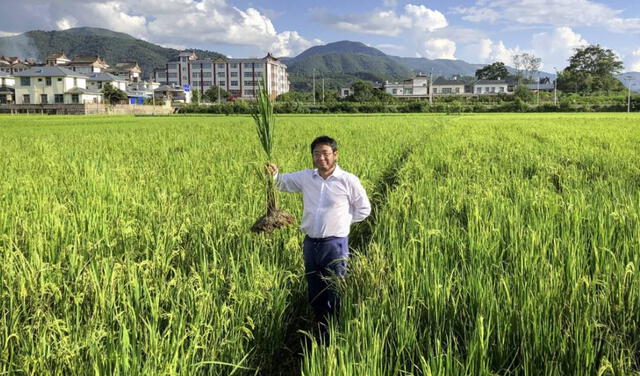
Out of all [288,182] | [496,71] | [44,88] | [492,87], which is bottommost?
[288,182]

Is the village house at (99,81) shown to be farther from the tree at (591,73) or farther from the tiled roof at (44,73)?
the tree at (591,73)

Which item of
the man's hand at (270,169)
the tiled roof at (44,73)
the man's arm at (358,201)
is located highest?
the tiled roof at (44,73)

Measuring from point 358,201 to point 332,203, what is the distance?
0.57ft

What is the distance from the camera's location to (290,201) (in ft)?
14.9

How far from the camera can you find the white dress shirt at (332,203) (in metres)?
2.88

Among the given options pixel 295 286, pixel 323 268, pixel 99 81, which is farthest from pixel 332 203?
pixel 99 81

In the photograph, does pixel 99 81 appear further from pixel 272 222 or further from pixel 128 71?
pixel 272 222

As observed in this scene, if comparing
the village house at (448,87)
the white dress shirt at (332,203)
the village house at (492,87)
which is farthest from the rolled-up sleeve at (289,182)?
the village house at (448,87)

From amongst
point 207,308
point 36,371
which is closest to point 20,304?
point 36,371

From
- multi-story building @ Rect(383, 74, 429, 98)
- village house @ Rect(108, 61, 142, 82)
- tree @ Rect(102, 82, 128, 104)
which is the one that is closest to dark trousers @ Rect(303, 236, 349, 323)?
tree @ Rect(102, 82, 128, 104)

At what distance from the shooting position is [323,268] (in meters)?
2.89

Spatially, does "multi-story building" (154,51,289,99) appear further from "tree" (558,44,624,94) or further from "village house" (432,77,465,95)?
"tree" (558,44,624,94)

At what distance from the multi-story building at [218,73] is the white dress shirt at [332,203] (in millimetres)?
102263

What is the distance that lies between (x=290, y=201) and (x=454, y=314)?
2539 millimetres
